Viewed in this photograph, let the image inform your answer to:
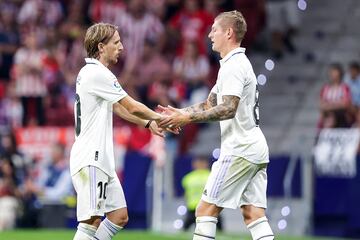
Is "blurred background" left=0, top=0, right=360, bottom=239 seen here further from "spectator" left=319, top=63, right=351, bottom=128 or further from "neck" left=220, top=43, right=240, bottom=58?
"neck" left=220, top=43, right=240, bottom=58

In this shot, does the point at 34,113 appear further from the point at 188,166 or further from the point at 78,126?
the point at 78,126

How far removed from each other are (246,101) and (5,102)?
13.1 metres

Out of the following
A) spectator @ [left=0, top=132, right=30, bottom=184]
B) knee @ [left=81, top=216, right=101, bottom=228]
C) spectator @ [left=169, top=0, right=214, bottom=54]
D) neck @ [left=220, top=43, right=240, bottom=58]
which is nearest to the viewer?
knee @ [left=81, top=216, right=101, bottom=228]

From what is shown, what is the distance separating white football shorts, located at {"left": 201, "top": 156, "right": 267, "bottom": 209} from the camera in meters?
11.0

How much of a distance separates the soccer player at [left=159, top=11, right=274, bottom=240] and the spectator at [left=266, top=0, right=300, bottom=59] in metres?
14.2

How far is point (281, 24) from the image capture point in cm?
2570

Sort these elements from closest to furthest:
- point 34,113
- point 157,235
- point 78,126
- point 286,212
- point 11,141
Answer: point 78,126
point 157,235
point 286,212
point 11,141
point 34,113

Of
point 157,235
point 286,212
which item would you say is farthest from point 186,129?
point 157,235

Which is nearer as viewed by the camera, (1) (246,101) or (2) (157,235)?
(1) (246,101)

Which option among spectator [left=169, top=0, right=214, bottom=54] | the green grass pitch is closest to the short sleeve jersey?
the green grass pitch

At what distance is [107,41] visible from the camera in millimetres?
11039

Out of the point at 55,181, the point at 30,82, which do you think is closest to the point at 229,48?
the point at 55,181

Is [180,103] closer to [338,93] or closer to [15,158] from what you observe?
[338,93]

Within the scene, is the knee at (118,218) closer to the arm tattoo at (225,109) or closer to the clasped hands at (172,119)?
the clasped hands at (172,119)
